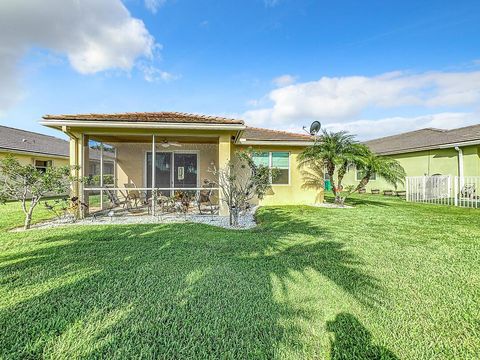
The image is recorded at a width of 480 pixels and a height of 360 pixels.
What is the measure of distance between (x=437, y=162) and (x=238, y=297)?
879 inches

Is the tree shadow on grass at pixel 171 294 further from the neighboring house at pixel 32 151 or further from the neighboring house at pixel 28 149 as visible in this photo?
the neighboring house at pixel 28 149

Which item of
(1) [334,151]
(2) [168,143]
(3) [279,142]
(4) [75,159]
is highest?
(3) [279,142]

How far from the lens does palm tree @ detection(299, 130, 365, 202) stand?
13.3 metres

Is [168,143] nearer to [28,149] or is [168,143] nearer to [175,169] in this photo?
[175,169]

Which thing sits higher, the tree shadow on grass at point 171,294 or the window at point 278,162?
the window at point 278,162

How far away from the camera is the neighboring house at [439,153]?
653 inches

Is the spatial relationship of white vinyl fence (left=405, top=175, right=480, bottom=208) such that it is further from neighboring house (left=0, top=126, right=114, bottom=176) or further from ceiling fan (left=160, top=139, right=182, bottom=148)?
neighboring house (left=0, top=126, right=114, bottom=176)

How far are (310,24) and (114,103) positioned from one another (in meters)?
15.7

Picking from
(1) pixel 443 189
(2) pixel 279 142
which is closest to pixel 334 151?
(2) pixel 279 142

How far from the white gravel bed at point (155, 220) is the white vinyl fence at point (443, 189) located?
505 inches

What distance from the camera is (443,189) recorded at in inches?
631

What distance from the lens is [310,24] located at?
51.2 feet

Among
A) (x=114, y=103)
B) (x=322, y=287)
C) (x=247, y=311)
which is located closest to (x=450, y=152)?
(x=322, y=287)

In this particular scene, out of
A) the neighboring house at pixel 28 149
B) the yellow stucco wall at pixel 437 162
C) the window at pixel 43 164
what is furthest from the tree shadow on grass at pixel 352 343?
the window at pixel 43 164
